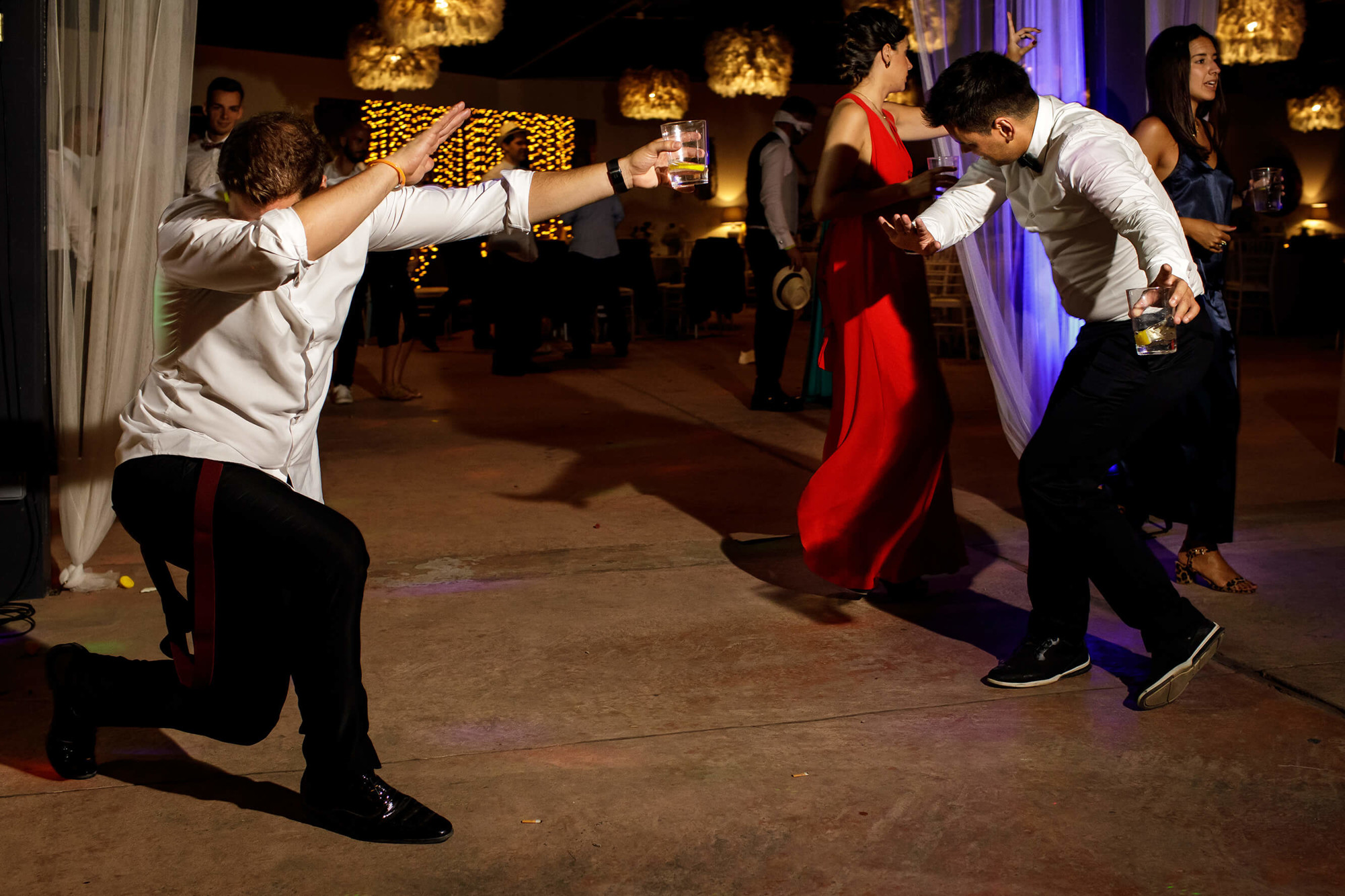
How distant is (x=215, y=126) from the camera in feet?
16.1

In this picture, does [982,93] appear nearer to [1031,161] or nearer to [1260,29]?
[1031,161]

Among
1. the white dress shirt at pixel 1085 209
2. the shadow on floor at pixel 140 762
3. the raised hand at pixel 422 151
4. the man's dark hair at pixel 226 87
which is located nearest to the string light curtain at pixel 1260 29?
the white dress shirt at pixel 1085 209

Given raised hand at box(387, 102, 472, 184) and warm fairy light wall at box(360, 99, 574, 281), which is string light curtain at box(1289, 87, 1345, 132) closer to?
warm fairy light wall at box(360, 99, 574, 281)

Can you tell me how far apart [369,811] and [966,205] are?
1.97 metres

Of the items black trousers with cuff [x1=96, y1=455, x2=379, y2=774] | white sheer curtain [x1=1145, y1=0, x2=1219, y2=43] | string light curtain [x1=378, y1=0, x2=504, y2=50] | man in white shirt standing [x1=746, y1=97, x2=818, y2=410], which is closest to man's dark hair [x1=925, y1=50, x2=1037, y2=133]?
black trousers with cuff [x1=96, y1=455, x2=379, y2=774]

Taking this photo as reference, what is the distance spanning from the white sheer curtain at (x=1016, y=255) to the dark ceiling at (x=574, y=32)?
717 centimetres

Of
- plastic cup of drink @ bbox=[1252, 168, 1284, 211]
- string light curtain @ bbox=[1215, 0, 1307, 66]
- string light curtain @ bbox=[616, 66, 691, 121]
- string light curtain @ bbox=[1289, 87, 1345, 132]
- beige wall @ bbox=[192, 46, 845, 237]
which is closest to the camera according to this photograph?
plastic cup of drink @ bbox=[1252, 168, 1284, 211]

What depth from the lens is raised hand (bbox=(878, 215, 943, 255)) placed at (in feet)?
9.30

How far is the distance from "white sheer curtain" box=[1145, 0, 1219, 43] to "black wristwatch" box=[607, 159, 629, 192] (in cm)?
253

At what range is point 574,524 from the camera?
Result: 176 inches

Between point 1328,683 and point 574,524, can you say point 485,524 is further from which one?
point 1328,683

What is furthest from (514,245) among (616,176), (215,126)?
(616,176)

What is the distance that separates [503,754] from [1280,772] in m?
1.57

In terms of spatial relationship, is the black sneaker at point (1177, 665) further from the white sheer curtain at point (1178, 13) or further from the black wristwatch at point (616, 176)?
the white sheer curtain at point (1178, 13)
